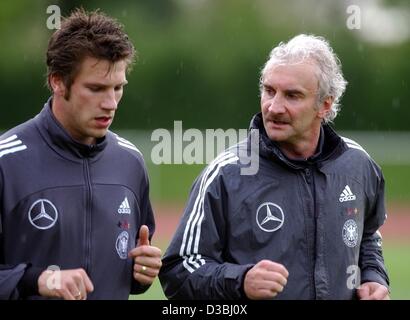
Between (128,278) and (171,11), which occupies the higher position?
(171,11)

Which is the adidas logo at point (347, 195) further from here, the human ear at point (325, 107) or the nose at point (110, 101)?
the nose at point (110, 101)

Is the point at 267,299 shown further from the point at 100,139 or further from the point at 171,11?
the point at 171,11

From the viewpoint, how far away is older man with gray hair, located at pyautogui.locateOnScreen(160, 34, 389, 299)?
485 centimetres

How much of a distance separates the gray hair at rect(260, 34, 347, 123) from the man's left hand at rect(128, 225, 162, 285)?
111cm

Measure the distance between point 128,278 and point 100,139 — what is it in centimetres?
71

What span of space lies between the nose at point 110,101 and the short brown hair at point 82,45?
164 mm

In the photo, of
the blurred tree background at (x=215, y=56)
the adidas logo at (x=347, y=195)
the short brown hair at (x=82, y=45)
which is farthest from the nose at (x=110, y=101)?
the blurred tree background at (x=215, y=56)

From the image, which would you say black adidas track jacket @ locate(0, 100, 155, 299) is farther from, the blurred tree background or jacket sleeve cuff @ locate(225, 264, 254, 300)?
the blurred tree background

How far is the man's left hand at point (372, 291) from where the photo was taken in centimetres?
505

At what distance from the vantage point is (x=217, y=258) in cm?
488

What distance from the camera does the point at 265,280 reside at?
4.57 m
